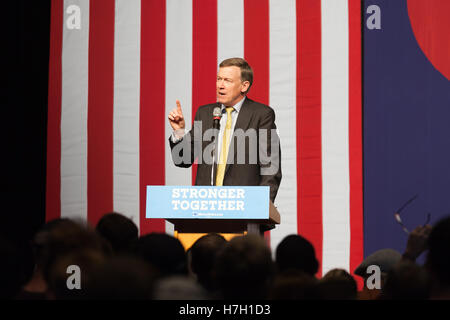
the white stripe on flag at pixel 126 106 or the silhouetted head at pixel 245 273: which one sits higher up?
the white stripe on flag at pixel 126 106

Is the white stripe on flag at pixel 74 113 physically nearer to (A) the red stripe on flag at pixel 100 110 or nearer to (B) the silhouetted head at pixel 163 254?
(A) the red stripe on flag at pixel 100 110

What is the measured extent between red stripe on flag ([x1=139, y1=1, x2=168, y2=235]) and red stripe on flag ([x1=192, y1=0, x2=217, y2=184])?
0.27 m

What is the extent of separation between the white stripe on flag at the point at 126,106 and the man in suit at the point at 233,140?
163 cm

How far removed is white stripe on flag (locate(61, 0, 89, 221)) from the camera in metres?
5.21

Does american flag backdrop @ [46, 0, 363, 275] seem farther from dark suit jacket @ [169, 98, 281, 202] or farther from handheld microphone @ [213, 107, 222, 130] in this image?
handheld microphone @ [213, 107, 222, 130]

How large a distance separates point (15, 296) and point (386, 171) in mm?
3511

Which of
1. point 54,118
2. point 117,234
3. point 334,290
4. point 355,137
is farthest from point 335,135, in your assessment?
point 334,290

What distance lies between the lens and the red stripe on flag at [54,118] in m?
5.24

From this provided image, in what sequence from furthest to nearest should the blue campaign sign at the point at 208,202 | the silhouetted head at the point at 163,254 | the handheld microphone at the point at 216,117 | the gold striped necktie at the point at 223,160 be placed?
the gold striped necktie at the point at 223,160 → the handheld microphone at the point at 216,117 → the blue campaign sign at the point at 208,202 → the silhouetted head at the point at 163,254

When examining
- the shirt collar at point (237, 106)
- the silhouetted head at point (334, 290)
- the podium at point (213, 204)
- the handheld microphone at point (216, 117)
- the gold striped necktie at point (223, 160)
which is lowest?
the silhouetted head at point (334, 290)

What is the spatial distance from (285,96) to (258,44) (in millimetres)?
494

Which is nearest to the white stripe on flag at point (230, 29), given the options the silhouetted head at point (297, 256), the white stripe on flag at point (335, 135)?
the white stripe on flag at point (335, 135)

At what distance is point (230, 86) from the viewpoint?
3631 millimetres

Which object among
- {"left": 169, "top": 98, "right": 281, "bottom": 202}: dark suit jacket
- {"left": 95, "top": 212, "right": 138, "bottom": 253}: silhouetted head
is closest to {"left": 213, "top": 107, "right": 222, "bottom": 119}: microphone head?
{"left": 169, "top": 98, "right": 281, "bottom": 202}: dark suit jacket
